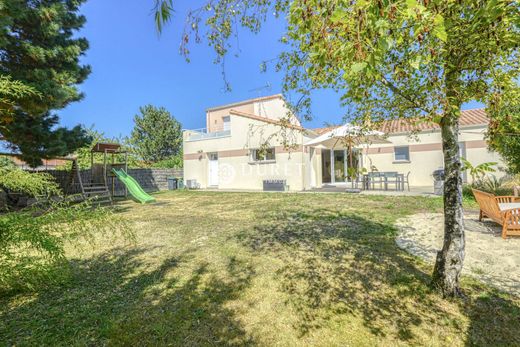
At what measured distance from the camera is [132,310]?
2.78 m

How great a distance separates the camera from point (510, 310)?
2611mm

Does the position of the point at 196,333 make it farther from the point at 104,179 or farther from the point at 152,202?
the point at 104,179

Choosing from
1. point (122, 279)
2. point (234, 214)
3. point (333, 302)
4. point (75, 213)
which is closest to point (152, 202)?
point (234, 214)

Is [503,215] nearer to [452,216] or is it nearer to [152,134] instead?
[452,216]

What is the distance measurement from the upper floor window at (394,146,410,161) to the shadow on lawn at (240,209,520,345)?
1263 cm

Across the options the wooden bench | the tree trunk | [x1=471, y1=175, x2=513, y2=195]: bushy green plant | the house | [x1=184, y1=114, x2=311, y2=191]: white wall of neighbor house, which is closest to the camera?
the tree trunk

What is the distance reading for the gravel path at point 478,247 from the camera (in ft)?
10.9

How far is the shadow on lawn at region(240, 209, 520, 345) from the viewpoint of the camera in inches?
96.7

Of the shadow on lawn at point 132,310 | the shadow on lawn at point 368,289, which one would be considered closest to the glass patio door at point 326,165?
the shadow on lawn at point 368,289

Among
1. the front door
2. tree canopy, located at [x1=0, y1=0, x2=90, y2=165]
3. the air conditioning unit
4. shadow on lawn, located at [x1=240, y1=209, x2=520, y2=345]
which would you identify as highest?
tree canopy, located at [x1=0, y1=0, x2=90, y2=165]

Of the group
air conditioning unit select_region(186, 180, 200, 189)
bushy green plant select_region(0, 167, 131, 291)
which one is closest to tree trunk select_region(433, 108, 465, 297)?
bushy green plant select_region(0, 167, 131, 291)

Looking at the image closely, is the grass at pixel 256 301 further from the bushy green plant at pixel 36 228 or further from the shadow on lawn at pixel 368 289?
the bushy green plant at pixel 36 228

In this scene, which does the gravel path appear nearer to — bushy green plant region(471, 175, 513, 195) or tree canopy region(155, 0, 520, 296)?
tree canopy region(155, 0, 520, 296)

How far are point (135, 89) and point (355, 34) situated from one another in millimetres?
31064
